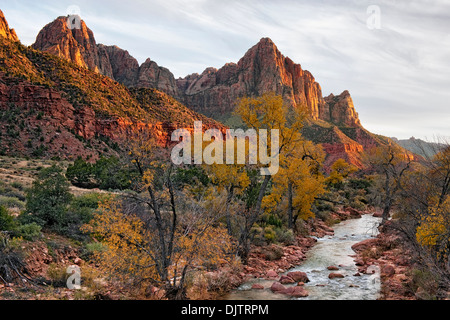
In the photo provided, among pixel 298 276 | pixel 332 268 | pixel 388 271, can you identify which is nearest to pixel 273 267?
pixel 298 276

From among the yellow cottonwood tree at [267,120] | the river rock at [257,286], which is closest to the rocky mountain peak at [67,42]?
the yellow cottonwood tree at [267,120]

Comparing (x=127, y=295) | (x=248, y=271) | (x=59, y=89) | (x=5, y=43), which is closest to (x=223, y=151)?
(x=248, y=271)

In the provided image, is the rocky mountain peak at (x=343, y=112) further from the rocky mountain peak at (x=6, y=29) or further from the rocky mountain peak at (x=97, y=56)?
the rocky mountain peak at (x=6, y=29)

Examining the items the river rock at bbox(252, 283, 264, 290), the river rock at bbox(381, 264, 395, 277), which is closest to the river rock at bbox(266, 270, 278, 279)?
the river rock at bbox(252, 283, 264, 290)

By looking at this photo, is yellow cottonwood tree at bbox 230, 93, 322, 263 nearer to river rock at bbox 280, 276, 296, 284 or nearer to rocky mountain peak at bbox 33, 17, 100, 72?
river rock at bbox 280, 276, 296, 284

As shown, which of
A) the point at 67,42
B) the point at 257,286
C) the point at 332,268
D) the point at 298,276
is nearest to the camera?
the point at 257,286

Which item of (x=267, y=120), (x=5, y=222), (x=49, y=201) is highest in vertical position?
(x=267, y=120)

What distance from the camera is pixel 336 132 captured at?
95.8 m

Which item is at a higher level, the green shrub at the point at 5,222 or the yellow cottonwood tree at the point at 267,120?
the yellow cottonwood tree at the point at 267,120

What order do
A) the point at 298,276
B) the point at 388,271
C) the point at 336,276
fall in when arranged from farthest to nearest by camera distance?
the point at 336,276 → the point at 388,271 → the point at 298,276

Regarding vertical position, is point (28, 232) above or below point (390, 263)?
above

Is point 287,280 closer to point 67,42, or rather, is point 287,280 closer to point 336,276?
point 336,276

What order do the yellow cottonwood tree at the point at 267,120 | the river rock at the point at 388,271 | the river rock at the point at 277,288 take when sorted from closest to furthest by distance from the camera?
the river rock at the point at 277,288 → the river rock at the point at 388,271 → the yellow cottonwood tree at the point at 267,120

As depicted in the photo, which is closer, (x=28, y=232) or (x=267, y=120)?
(x=28, y=232)
